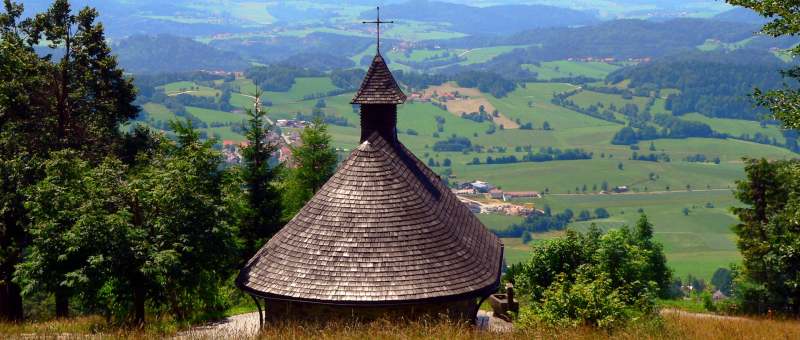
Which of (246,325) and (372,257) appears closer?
(372,257)

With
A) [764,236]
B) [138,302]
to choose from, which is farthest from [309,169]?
[764,236]

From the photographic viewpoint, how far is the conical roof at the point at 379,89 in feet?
70.8

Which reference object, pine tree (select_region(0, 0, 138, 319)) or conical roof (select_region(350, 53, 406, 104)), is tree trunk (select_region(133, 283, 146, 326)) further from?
conical roof (select_region(350, 53, 406, 104))

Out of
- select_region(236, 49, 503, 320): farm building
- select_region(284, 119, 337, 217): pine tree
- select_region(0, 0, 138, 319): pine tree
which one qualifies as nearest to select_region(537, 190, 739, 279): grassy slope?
select_region(284, 119, 337, 217): pine tree

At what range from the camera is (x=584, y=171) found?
587 feet

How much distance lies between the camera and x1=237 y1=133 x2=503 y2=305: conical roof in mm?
17359

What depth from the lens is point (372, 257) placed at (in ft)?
58.3

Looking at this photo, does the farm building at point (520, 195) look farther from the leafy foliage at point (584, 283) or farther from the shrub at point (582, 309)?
the shrub at point (582, 309)

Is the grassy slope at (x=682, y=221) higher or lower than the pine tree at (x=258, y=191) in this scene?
lower

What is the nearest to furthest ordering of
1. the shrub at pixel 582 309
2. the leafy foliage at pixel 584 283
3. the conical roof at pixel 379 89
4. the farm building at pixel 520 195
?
the shrub at pixel 582 309, the leafy foliage at pixel 584 283, the conical roof at pixel 379 89, the farm building at pixel 520 195

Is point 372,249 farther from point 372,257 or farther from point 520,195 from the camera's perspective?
point 520,195

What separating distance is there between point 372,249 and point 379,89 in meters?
5.95

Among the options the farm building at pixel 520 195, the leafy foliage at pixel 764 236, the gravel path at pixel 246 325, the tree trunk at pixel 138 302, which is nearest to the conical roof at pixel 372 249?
the gravel path at pixel 246 325

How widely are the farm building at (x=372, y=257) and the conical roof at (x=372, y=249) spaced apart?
3cm
